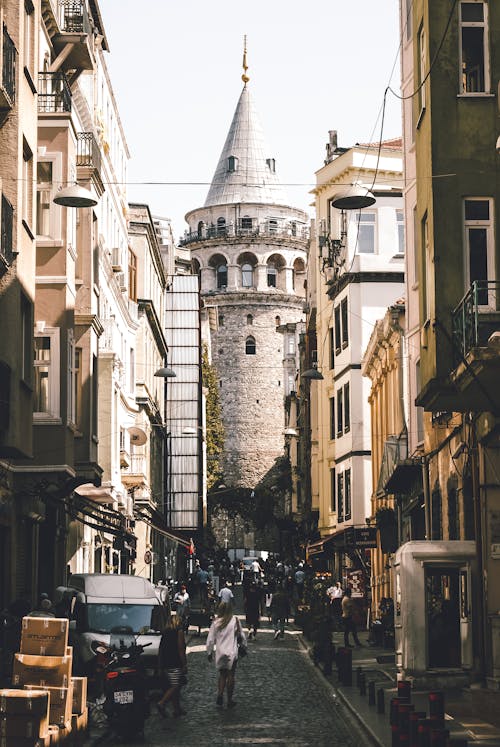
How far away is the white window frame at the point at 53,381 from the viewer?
27922 millimetres

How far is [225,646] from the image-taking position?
20.9 meters

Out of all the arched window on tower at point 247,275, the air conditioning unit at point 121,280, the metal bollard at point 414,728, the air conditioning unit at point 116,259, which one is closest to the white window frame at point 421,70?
the metal bollard at point 414,728

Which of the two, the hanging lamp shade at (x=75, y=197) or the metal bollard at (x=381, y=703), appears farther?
the hanging lamp shade at (x=75, y=197)

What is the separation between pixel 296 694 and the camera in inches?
904

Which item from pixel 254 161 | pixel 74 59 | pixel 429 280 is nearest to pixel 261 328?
pixel 254 161

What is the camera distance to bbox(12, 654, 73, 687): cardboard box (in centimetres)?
1474

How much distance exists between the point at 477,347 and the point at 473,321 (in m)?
2.27

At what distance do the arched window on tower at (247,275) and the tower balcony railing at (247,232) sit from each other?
2666 millimetres

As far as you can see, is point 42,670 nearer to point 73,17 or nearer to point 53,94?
point 53,94

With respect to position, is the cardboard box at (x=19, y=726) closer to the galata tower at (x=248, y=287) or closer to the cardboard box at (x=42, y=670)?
the cardboard box at (x=42, y=670)

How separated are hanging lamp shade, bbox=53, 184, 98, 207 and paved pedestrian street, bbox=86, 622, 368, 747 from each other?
7.89 metres

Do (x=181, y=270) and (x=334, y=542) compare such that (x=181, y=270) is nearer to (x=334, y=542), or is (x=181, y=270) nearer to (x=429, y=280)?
(x=334, y=542)

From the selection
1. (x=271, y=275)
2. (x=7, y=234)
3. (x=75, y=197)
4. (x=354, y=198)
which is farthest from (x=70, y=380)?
(x=271, y=275)

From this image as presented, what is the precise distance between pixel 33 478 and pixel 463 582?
30.0 ft
